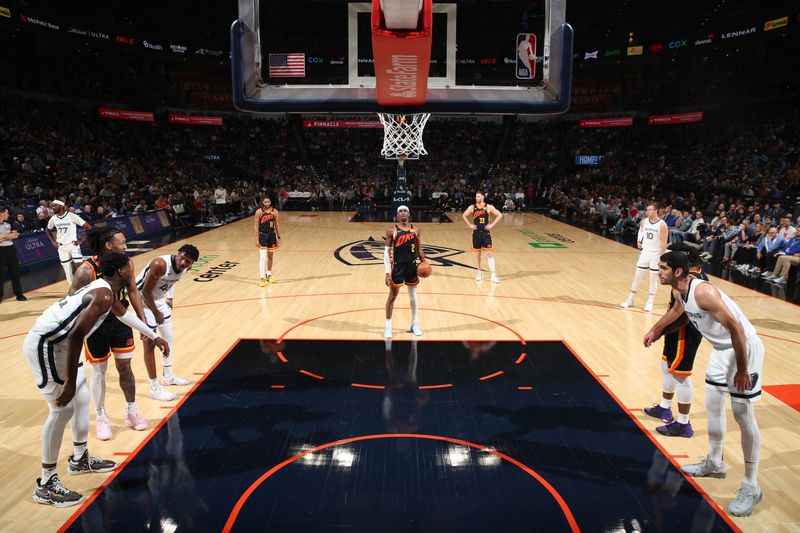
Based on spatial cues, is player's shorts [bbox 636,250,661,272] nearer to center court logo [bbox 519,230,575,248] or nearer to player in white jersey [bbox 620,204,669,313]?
player in white jersey [bbox 620,204,669,313]

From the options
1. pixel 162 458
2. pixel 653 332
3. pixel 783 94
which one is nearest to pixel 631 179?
pixel 783 94

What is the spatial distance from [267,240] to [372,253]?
4474 millimetres

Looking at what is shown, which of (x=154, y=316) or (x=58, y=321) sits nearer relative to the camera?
(x=58, y=321)

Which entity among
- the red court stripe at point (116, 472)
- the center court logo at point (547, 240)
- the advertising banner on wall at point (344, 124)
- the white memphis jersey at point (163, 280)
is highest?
the advertising banner on wall at point (344, 124)

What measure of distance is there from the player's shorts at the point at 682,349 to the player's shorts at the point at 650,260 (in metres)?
4.28

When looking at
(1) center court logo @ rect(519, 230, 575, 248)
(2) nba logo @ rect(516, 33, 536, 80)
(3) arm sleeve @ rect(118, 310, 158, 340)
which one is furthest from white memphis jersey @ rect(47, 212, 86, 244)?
(1) center court logo @ rect(519, 230, 575, 248)

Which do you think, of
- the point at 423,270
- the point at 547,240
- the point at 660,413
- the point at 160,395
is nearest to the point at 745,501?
the point at 660,413

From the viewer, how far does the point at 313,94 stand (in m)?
8.16

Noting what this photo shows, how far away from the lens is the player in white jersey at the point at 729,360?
3715 mm

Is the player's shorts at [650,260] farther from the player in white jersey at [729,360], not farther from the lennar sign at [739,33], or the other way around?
the lennar sign at [739,33]

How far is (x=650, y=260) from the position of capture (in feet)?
29.3

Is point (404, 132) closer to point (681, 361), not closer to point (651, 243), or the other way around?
point (651, 243)

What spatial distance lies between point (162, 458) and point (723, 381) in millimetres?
4464

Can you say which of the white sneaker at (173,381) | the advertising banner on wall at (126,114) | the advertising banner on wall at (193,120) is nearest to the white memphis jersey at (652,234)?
the white sneaker at (173,381)
